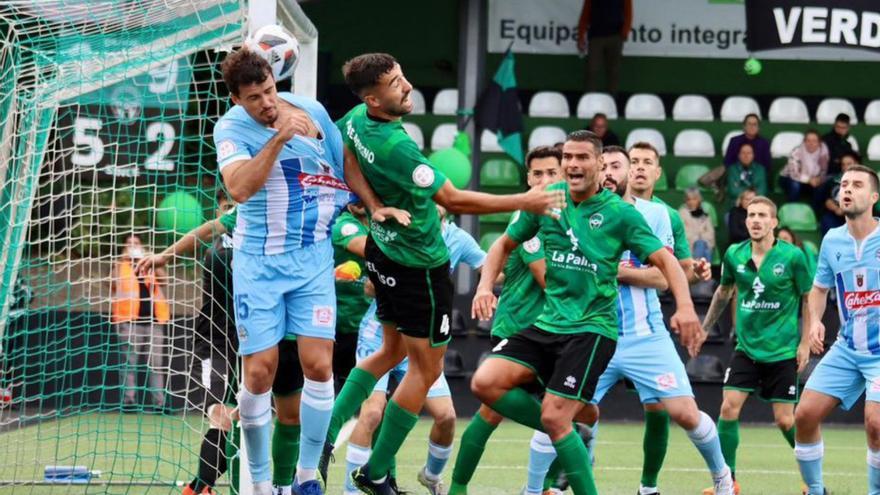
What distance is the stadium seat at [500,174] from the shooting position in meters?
18.7

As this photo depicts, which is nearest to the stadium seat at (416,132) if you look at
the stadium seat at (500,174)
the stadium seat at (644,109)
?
the stadium seat at (500,174)

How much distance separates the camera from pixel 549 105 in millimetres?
19547

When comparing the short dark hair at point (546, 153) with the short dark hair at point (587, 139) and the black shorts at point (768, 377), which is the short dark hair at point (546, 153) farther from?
the black shorts at point (768, 377)

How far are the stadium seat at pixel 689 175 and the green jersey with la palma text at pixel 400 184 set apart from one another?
12219mm

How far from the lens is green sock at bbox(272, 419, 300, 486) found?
7086mm

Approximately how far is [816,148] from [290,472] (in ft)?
41.9

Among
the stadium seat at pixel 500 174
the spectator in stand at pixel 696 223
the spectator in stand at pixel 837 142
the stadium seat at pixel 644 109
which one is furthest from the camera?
the stadium seat at pixel 644 109

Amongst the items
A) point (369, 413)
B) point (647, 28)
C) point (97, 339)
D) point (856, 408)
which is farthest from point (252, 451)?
point (647, 28)

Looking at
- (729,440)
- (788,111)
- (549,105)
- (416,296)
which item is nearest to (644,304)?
(729,440)

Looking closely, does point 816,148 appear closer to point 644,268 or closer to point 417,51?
point 417,51

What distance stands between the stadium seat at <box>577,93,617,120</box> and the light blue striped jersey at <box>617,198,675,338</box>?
35.2 feet

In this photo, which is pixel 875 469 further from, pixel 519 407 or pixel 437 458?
pixel 437 458

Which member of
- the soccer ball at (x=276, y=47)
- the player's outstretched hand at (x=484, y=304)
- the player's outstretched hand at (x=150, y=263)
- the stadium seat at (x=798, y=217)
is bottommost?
the stadium seat at (x=798, y=217)

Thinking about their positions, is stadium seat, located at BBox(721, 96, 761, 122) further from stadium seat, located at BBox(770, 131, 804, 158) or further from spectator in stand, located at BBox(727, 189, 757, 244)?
spectator in stand, located at BBox(727, 189, 757, 244)
